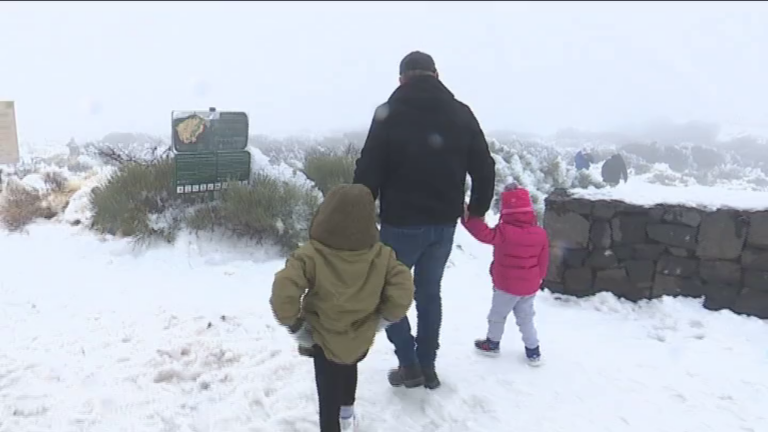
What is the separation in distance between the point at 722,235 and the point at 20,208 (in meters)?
8.46

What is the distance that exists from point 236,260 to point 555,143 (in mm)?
15824

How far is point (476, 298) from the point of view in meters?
6.11

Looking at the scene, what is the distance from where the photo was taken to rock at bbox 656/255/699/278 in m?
5.46

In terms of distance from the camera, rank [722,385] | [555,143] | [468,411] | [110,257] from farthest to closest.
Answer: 1. [555,143]
2. [110,257]
3. [722,385]
4. [468,411]

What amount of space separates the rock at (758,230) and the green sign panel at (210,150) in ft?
18.0

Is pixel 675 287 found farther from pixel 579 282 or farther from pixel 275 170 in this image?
pixel 275 170

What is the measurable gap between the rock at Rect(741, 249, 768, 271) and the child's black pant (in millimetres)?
4031

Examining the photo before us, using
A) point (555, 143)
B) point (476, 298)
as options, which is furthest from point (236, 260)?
point (555, 143)

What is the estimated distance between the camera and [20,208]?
27.1 ft

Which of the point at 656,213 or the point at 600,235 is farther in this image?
the point at 600,235

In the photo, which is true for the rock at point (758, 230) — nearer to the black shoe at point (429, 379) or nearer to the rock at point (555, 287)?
the rock at point (555, 287)

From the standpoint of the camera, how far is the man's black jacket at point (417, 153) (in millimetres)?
3238

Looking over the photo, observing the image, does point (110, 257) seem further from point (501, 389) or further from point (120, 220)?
point (501, 389)

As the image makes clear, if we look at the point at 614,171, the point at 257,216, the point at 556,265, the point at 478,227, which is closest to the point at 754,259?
the point at 556,265
